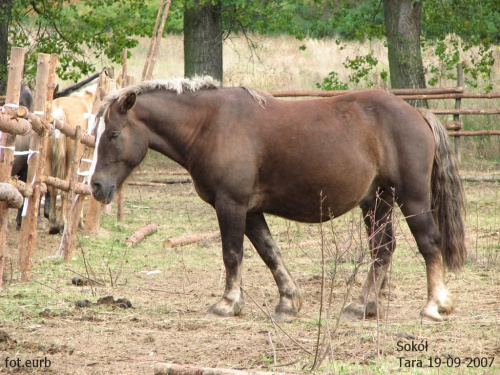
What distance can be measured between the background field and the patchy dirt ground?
0.01 m

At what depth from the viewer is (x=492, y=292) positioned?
21.1 feet

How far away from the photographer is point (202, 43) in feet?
56.1

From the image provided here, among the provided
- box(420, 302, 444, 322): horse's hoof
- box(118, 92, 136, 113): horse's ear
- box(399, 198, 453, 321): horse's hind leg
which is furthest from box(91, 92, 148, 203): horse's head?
box(420, 302, 444, 322): horse's hoof

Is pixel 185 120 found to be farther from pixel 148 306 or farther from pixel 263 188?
pixel 148 306

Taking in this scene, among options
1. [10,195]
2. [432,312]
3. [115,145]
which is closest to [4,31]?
[10,195]

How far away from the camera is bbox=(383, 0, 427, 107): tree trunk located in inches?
644

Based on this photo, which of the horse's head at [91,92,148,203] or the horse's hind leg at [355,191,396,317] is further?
the horse's hind leg at [355,191,396,317]

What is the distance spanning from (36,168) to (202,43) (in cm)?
1033

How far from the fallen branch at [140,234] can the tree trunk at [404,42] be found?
7.97 meters

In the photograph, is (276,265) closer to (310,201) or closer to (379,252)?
(310,201)

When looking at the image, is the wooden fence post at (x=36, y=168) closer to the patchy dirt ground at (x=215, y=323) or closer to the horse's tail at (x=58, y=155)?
the patchy dirt ground at (x=215, y=323)

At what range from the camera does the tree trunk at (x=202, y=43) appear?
1709cm

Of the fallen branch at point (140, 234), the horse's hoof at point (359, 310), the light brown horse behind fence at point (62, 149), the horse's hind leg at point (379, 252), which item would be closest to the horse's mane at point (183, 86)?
the horse's hind leg at point (379, 252)

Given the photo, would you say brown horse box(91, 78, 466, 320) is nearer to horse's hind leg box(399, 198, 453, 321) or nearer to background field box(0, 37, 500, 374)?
horse's hind leg box(399, 198, 453, 321)
